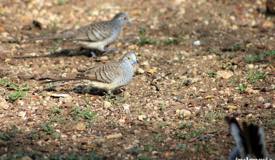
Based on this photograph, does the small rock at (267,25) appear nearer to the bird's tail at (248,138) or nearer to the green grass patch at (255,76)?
the green grass patch at (255,76)

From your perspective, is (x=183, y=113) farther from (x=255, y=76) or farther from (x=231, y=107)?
(x=255, y=76)

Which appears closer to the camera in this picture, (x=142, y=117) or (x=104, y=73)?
(x=142, y=117)

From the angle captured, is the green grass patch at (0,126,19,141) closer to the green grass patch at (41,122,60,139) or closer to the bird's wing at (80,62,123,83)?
the green grass patch at (41,122,60,139)

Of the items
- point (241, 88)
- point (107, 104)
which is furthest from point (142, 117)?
point (241, 88)

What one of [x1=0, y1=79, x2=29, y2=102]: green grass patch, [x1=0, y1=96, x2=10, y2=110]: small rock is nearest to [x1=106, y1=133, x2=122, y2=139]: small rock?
[x1=0, y1=96, x2=10, y2=110]: small rock

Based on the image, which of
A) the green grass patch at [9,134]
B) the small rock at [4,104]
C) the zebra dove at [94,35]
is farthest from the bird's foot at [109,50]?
the green grass patch at [9,134]

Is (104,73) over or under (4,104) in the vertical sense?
over

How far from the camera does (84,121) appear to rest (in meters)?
8.43

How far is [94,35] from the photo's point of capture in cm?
1127

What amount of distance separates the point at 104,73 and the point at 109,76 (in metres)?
0.08

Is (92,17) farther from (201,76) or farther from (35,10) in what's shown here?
(201,76)

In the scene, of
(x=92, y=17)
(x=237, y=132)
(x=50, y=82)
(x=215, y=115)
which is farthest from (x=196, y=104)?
(x=92, y=17)

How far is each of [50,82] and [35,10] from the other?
486 cm

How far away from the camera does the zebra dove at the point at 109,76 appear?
919cm
